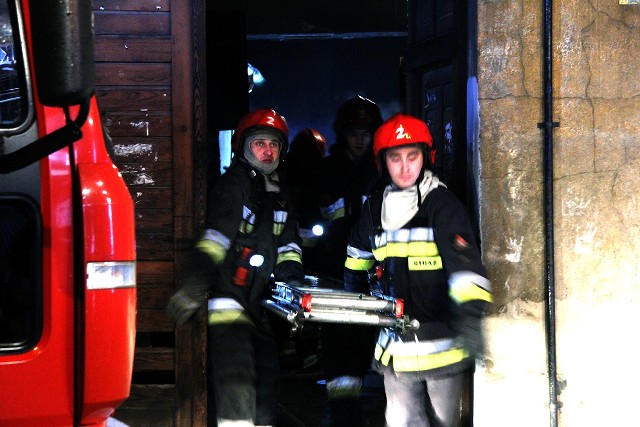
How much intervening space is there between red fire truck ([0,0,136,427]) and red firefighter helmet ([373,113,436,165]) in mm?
2006

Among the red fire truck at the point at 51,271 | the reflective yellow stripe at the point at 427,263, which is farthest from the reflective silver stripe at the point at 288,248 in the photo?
the red fire truck at the point at 51,271

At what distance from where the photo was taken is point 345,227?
5.92m

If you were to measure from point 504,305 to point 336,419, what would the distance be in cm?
126

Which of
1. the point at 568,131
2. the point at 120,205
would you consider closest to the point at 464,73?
the point at 568,131

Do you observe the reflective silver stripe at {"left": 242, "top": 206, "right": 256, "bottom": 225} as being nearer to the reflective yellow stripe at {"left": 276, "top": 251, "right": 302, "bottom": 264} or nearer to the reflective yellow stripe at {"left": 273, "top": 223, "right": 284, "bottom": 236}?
the reflective yellow stripe at {"left": 273, "top": 223, "right": 284, "bottom": 236}

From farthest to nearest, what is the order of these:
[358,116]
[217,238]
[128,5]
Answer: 1. [358,116]
2. [128,5]
3. [217,238]

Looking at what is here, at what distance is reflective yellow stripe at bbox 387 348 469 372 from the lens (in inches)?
170

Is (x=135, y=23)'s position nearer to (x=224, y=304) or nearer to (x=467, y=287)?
(x=224, y=304)

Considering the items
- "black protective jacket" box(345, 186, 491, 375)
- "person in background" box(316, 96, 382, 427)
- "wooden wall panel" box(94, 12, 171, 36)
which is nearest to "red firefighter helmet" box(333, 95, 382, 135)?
"person in background" box(316, 96, 382, 427)

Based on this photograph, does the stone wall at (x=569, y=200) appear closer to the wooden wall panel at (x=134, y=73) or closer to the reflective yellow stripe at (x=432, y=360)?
the reflective yellow stripe at (x=432, y=360)

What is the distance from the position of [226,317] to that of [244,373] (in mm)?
331

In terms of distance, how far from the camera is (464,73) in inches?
217

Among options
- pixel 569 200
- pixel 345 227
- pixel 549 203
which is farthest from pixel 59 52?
pixel 345 227

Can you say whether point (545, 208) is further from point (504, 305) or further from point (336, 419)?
point (336, 419)
